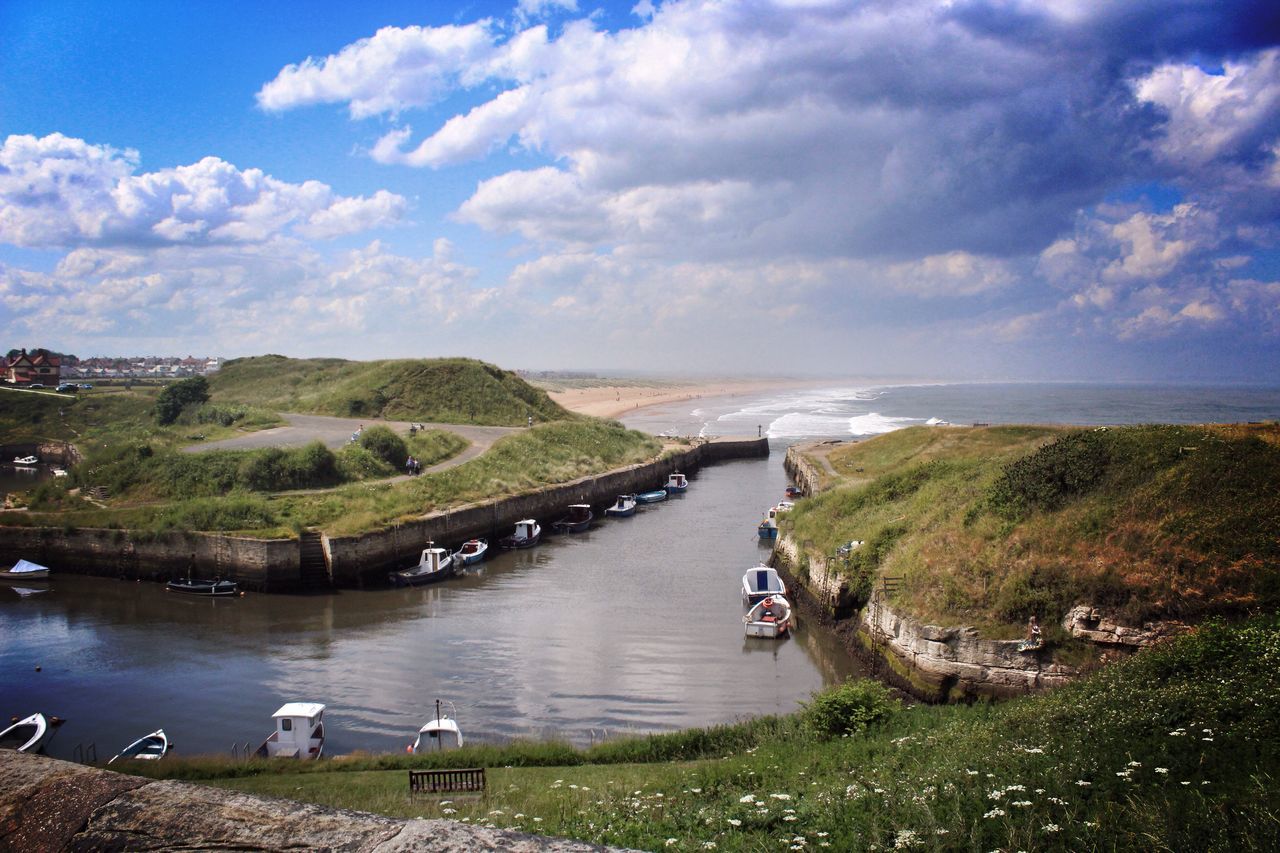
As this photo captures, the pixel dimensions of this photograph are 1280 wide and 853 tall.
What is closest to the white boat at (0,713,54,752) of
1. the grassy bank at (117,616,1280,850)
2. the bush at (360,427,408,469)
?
the grassy bank at (117,616,1280,850)

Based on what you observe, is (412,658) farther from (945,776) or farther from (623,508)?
(623,508)

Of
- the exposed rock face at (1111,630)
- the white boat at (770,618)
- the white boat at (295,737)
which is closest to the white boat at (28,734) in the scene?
the white boat at (295,737)

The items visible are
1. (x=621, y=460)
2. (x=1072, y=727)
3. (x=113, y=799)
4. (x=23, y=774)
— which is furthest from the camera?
(x=621, y=460)

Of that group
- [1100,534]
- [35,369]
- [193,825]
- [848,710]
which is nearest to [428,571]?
[848,710]

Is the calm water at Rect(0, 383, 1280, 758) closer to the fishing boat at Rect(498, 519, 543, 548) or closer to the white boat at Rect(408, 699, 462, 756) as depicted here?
the white boat at Rect(408, 699, 462, 756)

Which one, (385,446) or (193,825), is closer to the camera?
(193,825)

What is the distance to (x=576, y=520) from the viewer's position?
44.2 metres

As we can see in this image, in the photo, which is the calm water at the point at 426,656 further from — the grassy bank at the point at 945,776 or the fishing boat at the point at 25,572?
the grassy bank at the point at 945,776

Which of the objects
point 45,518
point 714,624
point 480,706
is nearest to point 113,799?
point 480,706

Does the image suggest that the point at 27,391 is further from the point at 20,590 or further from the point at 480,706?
the point at 480,706

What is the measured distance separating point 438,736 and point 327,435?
4392cm

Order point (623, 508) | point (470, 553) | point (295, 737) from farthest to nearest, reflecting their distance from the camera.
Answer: point (623, 508), point (470, 553), point (295, 737)

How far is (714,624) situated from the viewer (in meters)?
25.4

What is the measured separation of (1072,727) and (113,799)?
11343 millimetres
